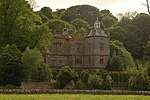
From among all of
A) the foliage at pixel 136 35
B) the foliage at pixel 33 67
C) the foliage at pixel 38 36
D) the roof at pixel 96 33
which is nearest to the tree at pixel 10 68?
the foliage at pixel 33 67

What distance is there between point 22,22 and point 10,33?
2.22m

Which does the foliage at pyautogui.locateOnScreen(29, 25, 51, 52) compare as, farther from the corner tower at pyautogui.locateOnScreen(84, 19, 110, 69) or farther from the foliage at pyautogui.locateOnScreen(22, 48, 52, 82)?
the corner tower at pyautogui.locateOnScreen(84, 19, 110, 69)

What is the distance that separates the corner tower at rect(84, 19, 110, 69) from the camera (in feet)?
227

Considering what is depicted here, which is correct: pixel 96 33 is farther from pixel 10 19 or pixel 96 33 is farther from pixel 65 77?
pixel 65 77

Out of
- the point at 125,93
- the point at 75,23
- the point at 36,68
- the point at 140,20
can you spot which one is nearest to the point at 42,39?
the point at 36,68

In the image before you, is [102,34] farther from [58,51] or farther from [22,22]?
[22,22]

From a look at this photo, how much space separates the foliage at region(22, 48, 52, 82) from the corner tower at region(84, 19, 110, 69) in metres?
25.0

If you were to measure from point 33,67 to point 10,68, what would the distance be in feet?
8.98

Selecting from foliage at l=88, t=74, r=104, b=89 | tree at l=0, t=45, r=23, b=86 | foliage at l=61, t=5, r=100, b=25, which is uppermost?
foliage at l=61, t=5, r=100, b=25

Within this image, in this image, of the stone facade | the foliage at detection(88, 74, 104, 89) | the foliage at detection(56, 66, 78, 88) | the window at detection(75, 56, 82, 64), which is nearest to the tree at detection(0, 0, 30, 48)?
the foliage at detection(56, 66, 78, 88)

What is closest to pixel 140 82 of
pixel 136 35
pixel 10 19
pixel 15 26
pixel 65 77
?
pixel 65 77

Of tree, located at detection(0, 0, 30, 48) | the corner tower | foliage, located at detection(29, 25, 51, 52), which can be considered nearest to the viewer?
tree, located at detection(0, 0, 30, 48)

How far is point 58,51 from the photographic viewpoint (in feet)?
227

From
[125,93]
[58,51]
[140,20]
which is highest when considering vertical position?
[140,20]
